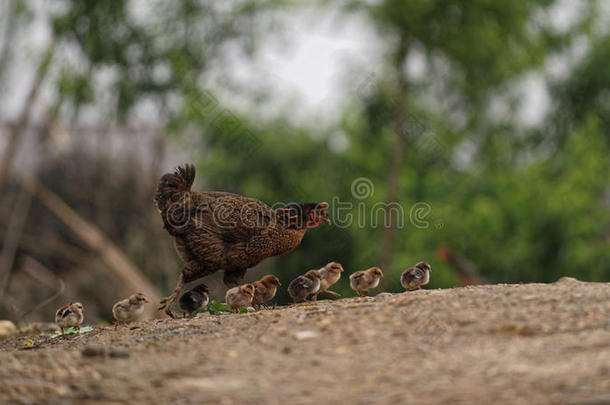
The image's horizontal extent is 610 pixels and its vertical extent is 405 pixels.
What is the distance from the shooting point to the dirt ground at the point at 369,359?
4.08 m

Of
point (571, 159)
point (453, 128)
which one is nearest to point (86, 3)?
point (453, 128)

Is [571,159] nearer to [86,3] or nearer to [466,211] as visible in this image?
[466,211]

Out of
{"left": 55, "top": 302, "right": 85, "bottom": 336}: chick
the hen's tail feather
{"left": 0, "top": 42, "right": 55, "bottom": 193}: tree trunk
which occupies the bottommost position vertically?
{"left": 55, "top": 302, "right": 85, "bottom": 336}: chick

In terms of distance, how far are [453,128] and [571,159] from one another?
3.60 meters

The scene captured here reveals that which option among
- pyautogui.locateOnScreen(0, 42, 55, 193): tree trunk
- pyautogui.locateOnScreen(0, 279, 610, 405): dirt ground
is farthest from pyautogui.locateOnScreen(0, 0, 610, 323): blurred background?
pyautogui.locateOnScreen(0, 279, 610, 405): dirt ground

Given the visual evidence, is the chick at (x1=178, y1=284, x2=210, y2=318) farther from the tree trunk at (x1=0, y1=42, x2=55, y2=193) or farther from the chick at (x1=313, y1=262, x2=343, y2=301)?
the tree trunk at (x1=0, y1=42, x2=55, y2=193)

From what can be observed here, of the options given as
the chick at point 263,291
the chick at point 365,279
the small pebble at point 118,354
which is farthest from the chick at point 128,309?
the small pebble at point 118,354

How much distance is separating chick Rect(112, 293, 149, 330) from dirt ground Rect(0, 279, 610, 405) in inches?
48.0

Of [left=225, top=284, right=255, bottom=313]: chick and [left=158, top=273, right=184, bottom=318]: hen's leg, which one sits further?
[left=158, top=273, right=184, bottom=318]: hen's leg

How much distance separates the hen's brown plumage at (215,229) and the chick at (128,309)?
0.26 meters

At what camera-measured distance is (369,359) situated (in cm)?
473

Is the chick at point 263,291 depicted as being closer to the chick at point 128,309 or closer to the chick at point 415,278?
the chick at point 128,309

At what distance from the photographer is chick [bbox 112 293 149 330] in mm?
7535

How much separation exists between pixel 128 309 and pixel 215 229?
47.5 inches
